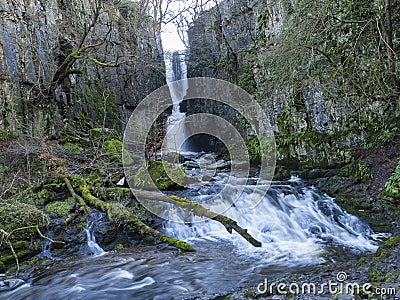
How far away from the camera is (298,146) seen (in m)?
10.9

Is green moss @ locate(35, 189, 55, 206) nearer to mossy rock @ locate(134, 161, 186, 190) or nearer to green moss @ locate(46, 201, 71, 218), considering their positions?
green moss @ locate(46, 201, 71, 218)

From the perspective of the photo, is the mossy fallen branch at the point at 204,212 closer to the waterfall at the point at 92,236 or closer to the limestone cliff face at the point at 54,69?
the waterfall at the point at 92,236

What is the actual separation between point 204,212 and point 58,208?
3326 mm

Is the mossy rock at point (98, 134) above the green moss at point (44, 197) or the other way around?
above

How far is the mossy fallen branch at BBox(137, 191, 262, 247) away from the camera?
500 centimetres

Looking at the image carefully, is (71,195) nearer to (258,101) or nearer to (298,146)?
(298,146)

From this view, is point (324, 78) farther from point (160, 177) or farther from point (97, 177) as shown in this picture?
point (97, 177)

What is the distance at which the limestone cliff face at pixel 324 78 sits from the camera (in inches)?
314

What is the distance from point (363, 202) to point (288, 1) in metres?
8.03

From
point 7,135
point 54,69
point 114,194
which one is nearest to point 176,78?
point 54,69

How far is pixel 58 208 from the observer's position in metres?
6.32

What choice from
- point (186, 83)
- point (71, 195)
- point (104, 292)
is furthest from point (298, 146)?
point (186, 83)

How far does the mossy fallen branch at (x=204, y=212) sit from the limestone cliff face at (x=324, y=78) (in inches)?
193

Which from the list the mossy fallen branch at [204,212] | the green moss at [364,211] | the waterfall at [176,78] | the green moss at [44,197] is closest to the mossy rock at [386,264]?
the mossy fallen branch at [204,212]
